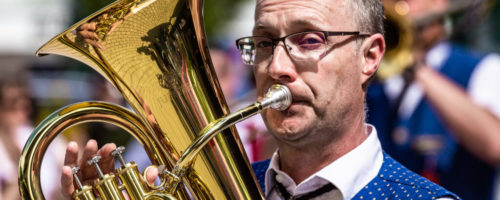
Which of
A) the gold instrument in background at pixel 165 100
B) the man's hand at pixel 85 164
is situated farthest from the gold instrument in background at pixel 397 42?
the man's hand at pixel 85 164

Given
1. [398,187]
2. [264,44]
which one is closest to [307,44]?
[264,44]

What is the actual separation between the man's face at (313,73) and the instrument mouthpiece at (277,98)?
2 cm

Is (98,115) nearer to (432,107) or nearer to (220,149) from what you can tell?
(220,149)

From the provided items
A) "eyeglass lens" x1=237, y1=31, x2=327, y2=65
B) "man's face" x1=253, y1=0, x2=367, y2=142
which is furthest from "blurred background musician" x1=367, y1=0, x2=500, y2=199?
"eyeglass lens" x1=237, y1=31, x2=327, y2=65

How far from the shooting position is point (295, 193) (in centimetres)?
205

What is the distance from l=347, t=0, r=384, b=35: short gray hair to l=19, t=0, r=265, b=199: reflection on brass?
410 millimetres

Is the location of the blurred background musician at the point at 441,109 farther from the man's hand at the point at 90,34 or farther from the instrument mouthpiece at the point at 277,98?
the man's hand at the point at 90,34

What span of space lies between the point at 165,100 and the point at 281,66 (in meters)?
0.32

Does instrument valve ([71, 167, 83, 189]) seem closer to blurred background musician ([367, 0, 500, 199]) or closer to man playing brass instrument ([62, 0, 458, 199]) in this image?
man playing brass instrument ([62, 0, 458, 199])

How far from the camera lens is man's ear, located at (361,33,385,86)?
6.72ft

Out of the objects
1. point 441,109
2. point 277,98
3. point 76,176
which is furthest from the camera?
point 441,109

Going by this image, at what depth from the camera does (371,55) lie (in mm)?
2074

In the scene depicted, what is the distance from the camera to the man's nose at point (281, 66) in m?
1.92

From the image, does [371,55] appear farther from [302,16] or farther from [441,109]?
[441,109]
